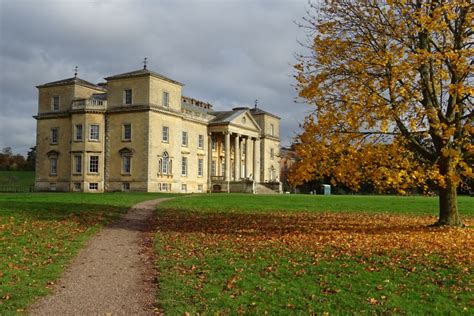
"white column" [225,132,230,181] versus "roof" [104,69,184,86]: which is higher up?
"roof" [104,69,184,86]

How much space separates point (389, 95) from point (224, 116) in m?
48.9

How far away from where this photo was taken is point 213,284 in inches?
377

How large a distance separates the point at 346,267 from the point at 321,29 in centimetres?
912

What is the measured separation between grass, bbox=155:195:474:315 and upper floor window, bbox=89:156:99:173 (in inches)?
1356

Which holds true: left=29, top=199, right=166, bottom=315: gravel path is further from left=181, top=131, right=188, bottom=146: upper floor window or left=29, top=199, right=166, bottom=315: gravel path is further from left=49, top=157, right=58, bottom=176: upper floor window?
left=181, top=131, right=188, bottom=146: upper floor window

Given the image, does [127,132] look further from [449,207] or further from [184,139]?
[449,207]

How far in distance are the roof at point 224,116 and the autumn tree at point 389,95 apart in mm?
44551

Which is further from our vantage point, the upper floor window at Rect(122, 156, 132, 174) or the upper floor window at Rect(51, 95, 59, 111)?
the upper floor window at Rect(51, 95, 59, 111)

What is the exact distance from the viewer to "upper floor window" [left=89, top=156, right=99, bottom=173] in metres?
51.7

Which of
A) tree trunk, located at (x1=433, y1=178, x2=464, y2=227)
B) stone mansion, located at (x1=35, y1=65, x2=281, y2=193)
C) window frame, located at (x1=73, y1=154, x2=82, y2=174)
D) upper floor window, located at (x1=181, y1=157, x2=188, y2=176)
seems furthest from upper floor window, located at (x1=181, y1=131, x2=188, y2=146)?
tree trunk, located at (x1=433, y1=178, x2=464, y2=227)

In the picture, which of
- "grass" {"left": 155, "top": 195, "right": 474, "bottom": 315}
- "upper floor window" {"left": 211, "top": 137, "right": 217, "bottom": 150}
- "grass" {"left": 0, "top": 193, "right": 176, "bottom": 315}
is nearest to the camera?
"grass" {"left": 155, "top": 195, "right": 474, "bottom": 315}

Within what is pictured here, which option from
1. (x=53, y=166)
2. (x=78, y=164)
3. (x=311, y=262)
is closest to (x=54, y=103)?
(x=53, y=166)

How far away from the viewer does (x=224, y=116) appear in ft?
212

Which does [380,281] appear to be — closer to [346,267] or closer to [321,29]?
[346,267]
